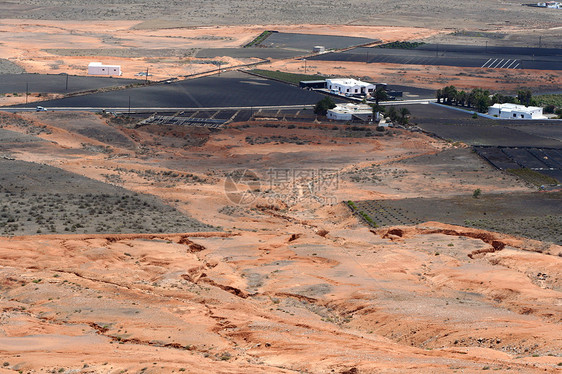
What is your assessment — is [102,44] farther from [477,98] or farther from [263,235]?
[263,235]

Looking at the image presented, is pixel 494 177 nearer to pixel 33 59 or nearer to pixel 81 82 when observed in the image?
pixel 81 82

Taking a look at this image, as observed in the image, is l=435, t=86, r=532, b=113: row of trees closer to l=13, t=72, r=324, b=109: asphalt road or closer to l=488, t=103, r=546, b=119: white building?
l=488, t=103, r=546, b=119: white building

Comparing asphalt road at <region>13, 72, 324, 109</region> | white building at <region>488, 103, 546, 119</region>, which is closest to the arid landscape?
asphalt road at <region>13, 72, 324, 109</region>

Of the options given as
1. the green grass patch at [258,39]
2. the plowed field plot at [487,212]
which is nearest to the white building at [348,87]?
the green grass patch at [258,39]

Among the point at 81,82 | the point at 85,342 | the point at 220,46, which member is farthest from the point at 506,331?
the point at 220,46

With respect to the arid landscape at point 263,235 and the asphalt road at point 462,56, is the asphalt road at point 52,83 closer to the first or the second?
the arid landscape at point 263,235

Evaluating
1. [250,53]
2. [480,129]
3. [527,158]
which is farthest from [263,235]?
[250,53]
